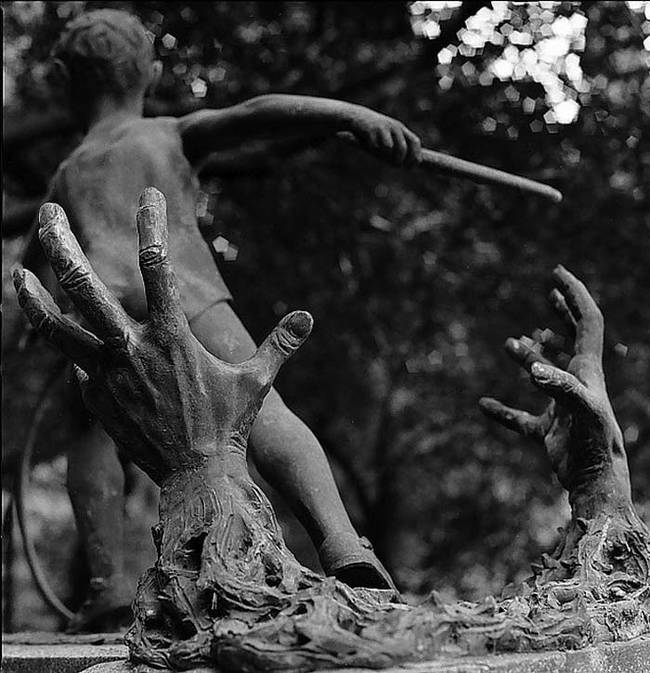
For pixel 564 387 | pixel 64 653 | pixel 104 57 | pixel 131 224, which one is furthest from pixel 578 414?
pixel 104 57

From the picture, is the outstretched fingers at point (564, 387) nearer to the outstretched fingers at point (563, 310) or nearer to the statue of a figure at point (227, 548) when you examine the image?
the statue of a figure at point (227, 548)

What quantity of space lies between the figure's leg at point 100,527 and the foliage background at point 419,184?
2.05 m

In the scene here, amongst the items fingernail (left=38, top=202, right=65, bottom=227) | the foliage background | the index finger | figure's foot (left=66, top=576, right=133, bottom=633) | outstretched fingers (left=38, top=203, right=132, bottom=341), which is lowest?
the foliage background

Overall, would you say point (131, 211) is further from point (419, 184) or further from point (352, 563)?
point (419, 184)

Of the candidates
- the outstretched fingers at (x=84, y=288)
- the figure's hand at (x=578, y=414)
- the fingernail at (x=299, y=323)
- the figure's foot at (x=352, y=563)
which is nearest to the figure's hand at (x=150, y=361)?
the outstretched fingers at (x=84, y=288)

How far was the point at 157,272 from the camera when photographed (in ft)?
7.28

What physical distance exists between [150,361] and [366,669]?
2.53 feet

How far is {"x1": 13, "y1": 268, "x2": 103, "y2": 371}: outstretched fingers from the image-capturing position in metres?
2.22

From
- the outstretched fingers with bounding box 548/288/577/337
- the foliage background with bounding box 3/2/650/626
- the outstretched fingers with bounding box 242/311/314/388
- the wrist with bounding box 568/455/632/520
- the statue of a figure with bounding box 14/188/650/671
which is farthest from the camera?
the foliage background with bounding box 3/2/650/626

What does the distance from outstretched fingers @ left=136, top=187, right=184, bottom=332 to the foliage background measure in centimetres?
305

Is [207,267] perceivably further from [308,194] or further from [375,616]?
[308,194]

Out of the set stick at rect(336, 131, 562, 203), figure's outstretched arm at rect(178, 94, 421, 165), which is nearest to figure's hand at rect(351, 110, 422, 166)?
figure's outstretched arm at rect(178, 94, 421, 165)

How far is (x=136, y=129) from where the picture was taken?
3.33 meters

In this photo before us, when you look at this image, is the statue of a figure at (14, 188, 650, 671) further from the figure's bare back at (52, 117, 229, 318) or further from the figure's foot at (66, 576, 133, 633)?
the figure's foot at (66, 576, 133, 633)
